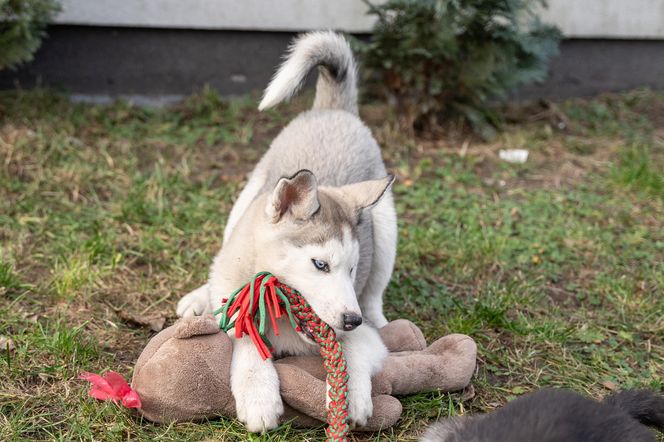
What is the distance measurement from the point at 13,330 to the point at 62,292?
343 mm

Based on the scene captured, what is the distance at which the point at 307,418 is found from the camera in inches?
104

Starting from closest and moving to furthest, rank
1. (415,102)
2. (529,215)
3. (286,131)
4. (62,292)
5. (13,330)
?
(13,330)
(62,292)
(286,131)
(529,215)
(415,102)

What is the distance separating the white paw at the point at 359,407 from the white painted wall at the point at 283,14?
12.7ft

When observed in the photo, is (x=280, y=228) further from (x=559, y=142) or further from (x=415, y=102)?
(x=559, y=142)

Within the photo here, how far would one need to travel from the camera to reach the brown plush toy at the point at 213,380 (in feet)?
8.25

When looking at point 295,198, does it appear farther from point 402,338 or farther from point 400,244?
point 400,244

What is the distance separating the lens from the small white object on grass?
18.5ft

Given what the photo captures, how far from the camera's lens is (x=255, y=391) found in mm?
2518

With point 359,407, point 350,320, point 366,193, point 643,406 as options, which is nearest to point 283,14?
point 366,193

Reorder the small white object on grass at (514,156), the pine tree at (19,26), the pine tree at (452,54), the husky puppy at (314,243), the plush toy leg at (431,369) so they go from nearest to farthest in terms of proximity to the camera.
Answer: the husky puppy at (314,243), the plush toy leg at (431,369), the pine tree at (19,26), the pine tree at (452,54), the small white object on grass at (514,156)

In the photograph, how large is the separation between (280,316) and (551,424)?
3.31 feet

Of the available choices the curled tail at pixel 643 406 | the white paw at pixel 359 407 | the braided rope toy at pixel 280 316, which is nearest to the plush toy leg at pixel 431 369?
the white paw at pixel 359 407

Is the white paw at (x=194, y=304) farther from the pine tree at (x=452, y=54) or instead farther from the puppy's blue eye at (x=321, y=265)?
the pine tree at (x=452, y=54)

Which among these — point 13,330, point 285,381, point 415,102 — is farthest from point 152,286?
point 415,102
